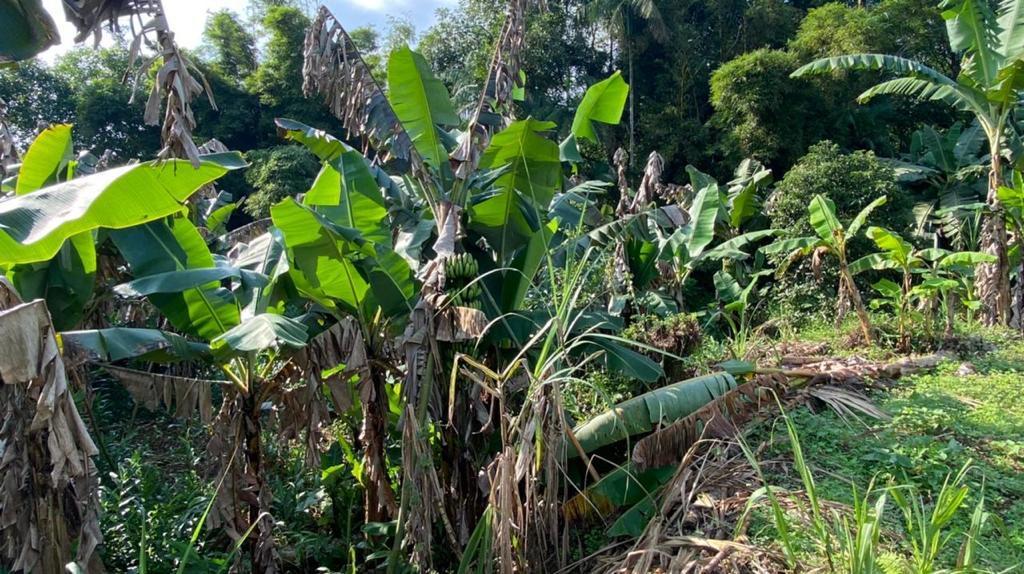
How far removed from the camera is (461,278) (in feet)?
13.1

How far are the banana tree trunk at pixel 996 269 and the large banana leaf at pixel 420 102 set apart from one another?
7527mm

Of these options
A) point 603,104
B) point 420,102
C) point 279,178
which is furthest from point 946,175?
point 279,178

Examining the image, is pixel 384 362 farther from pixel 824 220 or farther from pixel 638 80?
pixel 638 80

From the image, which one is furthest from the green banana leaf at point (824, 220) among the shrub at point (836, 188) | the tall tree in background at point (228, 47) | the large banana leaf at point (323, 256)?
the tall tree in background at point (228, 47)

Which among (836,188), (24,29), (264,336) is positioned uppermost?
(24,29)

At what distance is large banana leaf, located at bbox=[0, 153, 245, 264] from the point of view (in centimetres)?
271

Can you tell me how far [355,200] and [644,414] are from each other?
2.30 metres

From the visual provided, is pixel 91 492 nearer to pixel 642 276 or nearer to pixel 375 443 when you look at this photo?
pixel 375 443

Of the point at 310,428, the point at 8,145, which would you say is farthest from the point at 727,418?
the point at 8,145

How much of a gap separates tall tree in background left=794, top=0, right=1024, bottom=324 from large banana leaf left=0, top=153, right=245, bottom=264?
320 inches

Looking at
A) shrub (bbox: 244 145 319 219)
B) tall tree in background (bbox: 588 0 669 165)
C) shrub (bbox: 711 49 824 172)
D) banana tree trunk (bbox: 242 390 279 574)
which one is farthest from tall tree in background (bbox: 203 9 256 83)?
banana tree trunk (bbox: 242 390 279 574)

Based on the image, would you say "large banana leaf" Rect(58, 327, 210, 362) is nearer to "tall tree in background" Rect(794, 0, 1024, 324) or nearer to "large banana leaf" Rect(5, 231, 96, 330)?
"large banana leaf" Rect(5, 231, 96, 330)

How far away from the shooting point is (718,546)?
324 centimetres

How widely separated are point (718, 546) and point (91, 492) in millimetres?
2808
